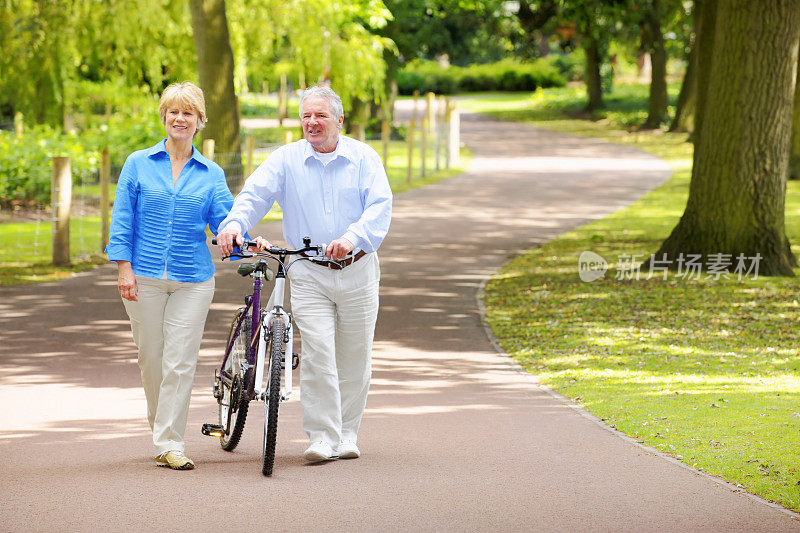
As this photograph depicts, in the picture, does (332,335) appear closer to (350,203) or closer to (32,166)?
(350,203)

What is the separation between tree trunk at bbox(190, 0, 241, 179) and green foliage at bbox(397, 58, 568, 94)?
164 ft

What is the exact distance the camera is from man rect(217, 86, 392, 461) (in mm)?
5961

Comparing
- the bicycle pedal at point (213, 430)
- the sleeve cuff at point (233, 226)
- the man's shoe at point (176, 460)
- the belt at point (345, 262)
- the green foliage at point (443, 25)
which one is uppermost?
the green foliage at point (443, 25)

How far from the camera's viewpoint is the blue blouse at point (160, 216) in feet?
19.7

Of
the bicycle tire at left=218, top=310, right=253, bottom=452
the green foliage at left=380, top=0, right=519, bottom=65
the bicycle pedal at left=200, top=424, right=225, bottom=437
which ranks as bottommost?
the bicycle pedal at left=200, top=424, right=225, bottom=437

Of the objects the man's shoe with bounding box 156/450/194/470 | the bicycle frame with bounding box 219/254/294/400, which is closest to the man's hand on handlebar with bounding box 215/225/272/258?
the bicycle frame with bounding box 219/254/294/400

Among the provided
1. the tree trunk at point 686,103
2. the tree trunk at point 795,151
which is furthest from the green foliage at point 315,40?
the tree trunk at point 686,103

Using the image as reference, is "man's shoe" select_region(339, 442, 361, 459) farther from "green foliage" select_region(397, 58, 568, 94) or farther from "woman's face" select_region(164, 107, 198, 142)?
"green foliage" select_region(397, 58, 568, 94)

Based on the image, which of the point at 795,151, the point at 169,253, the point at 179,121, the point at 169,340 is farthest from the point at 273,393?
the point at 795,151

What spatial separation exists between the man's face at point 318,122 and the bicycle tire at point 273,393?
0.93 m

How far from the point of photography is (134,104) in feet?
108

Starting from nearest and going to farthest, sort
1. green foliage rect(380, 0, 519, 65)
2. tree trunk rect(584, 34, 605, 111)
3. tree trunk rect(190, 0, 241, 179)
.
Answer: tree trunk rect(190, 0, 241, 179) < green foliage rect(380, 0, 519, 65) < tree trunk rect(584, 34, 605, 111)

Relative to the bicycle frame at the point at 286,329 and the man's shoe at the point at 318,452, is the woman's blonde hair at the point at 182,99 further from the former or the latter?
the man's shoe at the point at 318,452

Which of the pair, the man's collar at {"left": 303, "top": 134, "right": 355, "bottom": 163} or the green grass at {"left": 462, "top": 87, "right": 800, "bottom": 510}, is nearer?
the man's collar at {"left": 303, "top": 134, "right": 355, "bottom": 163}
